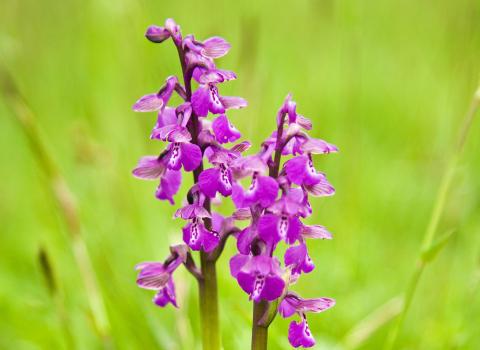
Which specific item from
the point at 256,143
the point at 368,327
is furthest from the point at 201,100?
the point at 256,143

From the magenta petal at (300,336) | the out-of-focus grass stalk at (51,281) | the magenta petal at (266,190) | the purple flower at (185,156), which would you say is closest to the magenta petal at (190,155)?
the purple flower at (185,156)

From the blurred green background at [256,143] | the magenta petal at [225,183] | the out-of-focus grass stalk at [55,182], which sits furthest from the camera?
the blurred green background at [256,143]

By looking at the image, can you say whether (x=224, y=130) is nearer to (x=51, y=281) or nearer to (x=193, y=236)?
(x=193, y=236)

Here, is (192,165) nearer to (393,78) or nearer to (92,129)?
(92,129)

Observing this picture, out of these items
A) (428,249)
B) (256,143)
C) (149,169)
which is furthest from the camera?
(256,143)

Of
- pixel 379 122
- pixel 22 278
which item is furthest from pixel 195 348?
pixel 379 122

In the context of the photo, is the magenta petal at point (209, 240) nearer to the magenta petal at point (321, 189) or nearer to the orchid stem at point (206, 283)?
the orchid stem at point (206, 283)

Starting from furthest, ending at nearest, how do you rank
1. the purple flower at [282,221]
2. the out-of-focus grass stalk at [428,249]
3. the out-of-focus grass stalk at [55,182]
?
the out-of-focus grass stalk at [55,182], the out-of-focus grass stalk at [428,249], the purple flower at [282,221]

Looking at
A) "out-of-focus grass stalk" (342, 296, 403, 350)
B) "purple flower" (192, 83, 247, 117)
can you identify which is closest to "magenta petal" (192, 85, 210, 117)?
"purple flower" (192, 83, 247, 117)
